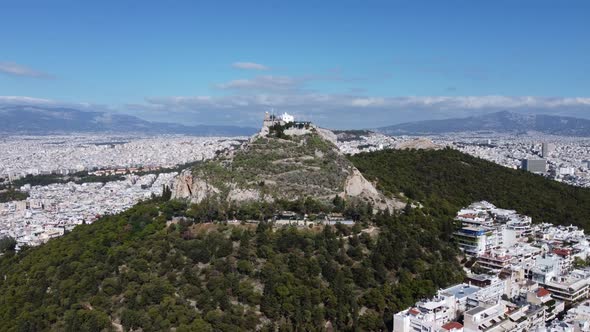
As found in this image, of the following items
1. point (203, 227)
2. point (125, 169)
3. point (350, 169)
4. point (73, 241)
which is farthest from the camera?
point (125, 169)

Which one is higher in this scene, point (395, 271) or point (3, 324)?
point (395, 271)

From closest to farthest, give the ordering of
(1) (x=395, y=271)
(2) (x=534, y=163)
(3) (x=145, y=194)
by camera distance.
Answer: (1) (x=395, y=271), (3) (x=145, y=194), (2) (x=534, y=163)

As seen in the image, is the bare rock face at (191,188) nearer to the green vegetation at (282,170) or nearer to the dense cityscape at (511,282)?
the green vegetation at (282,170)

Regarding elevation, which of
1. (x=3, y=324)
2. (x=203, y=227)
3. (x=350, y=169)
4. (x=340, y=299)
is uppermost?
(x=350, y=169)

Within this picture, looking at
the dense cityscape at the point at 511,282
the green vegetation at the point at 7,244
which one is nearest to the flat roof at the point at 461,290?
the dense cityscape at the point at 511,282

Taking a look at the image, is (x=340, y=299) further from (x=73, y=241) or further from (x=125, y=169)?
(x=125, y=169)

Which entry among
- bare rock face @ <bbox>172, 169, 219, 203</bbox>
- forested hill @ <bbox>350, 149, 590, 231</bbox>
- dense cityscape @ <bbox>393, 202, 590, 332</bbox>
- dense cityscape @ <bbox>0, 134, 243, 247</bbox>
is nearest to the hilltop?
bare rock face @ <bbox>172, 169, 219, 203</bbox>

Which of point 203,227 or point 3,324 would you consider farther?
point 203,227

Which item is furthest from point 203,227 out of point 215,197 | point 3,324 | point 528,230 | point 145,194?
point 145,194
